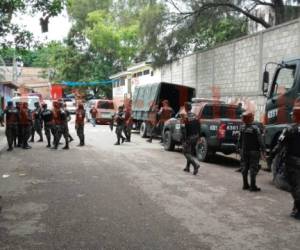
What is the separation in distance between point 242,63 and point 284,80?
9123 mm

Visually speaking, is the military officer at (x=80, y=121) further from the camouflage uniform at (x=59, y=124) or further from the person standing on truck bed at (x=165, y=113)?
the person standing on truck bed at (x=165, y=113)

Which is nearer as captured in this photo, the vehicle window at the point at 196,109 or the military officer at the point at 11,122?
the vehicle window at the point at 196,109

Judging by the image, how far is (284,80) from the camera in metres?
11.6

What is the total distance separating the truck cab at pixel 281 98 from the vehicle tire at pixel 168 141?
18.5 ft

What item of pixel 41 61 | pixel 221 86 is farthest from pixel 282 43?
pixel 41 61

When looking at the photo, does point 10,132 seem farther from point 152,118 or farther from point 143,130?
point 143,130

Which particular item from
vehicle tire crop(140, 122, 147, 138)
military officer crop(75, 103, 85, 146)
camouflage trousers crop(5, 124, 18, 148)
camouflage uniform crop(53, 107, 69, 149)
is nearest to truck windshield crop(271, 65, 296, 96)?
camouflage uniform crop(53, 107, 69, 149)

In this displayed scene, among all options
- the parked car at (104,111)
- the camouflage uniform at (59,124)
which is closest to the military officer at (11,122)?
the camouflage uniform at (59,124)

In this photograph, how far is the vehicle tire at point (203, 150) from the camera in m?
14.1

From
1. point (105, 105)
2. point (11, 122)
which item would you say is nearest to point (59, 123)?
point (11, 122)

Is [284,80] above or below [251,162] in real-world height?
above

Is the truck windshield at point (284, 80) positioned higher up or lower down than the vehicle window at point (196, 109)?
higher up

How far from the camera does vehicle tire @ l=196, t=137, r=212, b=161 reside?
46.1 ft

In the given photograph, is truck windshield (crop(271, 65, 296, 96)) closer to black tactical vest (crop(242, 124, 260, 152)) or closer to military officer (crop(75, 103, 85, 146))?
black tactical vest (crop(242, 124, 260, 152))
